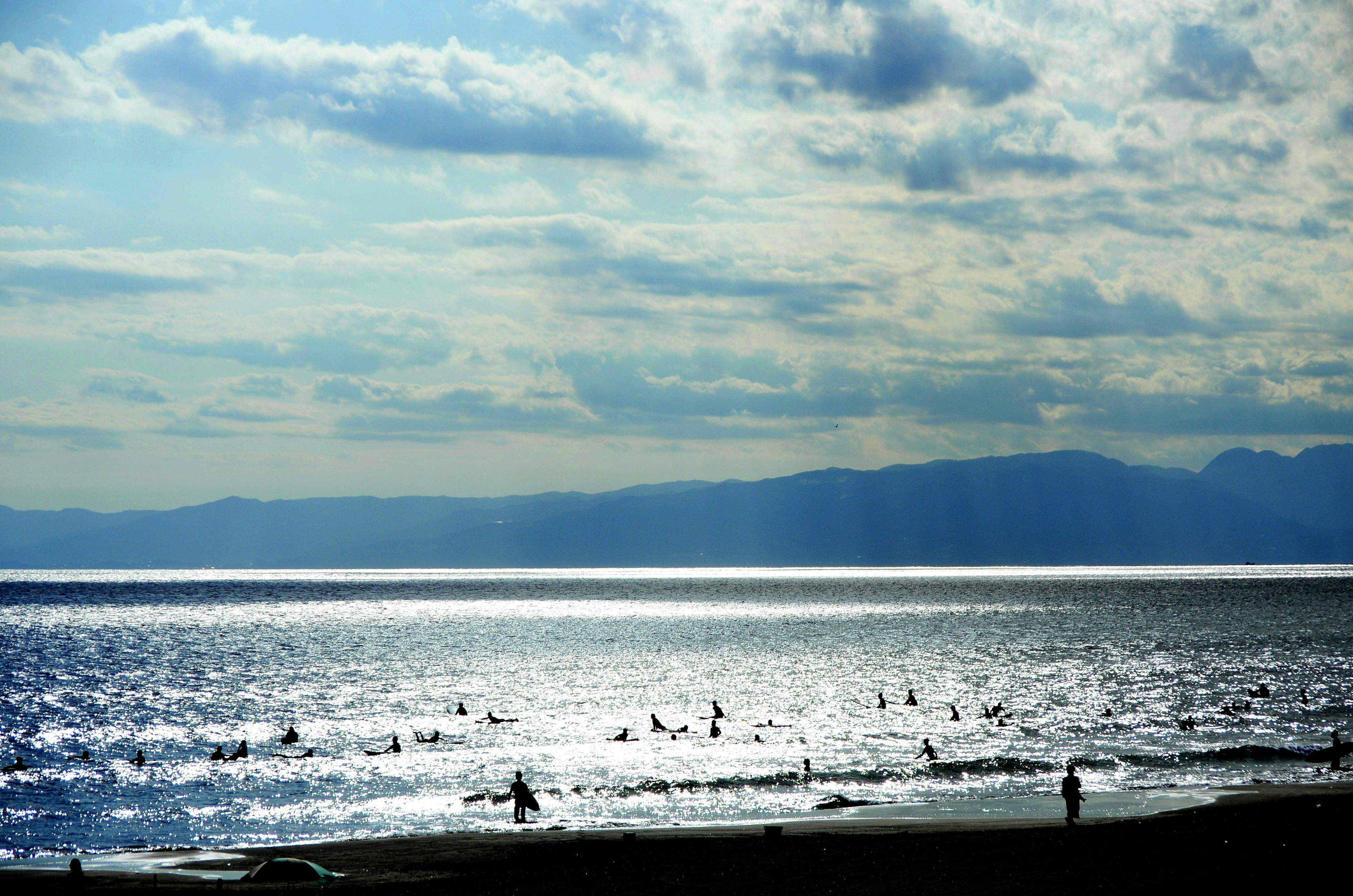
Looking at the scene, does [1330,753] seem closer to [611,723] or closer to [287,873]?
[611,723]

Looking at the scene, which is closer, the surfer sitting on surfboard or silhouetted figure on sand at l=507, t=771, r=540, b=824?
silhouetted figure on sand at l=507, t=771, r=540, b=824

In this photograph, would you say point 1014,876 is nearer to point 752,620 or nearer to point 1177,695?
point 1177,695

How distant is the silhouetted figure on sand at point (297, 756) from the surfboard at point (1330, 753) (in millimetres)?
43240

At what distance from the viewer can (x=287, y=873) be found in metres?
28.4

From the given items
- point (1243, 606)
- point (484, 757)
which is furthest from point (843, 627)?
point (484, 757)

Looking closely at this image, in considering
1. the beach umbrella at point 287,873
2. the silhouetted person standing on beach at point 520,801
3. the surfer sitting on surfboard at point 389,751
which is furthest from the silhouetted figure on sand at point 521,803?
the surfer sitting on surfboard at point 389,751

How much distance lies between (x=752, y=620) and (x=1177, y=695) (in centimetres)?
9603

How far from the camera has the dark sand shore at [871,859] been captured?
2533 centimetres

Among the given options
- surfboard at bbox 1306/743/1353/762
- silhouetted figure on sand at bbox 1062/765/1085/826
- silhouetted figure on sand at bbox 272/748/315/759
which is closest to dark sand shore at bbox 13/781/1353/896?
silhouetted figure on sand at bbox 1062/765/1085/826

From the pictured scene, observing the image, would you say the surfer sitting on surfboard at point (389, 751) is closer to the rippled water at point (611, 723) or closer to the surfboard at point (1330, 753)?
the rippled water at point (611, 723)

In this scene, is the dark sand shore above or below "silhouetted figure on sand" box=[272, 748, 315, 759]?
above

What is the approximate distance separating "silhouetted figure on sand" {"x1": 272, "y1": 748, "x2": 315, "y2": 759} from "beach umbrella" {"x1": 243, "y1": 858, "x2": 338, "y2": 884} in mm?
22025

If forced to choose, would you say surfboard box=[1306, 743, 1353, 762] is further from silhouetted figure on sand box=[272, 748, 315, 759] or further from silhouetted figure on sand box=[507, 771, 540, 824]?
silhouetted figure on sand box=[272, 748, 315, 759]

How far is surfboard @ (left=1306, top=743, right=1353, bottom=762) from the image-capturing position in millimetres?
44594
